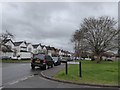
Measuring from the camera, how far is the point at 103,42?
167 feet

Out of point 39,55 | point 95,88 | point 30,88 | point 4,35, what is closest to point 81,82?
point 95,88

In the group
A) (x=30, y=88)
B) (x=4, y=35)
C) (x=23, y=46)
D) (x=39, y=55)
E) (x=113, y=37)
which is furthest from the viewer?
(x=23, y=46)

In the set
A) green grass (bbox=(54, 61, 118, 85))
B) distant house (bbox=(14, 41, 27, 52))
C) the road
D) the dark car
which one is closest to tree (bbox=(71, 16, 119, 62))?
the dark car

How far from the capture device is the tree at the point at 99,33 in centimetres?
4944

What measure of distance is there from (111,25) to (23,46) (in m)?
79.6

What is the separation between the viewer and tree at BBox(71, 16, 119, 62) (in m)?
49.4

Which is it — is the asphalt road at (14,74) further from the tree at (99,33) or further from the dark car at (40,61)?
the tree at (99,33)

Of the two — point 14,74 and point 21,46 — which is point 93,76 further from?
point 21,46

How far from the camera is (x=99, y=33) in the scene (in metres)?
50.2

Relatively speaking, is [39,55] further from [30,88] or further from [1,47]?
[1,47]

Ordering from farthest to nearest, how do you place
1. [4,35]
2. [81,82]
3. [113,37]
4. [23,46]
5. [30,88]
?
[23,46], [4,35], [113,37], [81,82], [30,88]

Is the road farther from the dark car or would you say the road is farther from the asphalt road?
the dark car

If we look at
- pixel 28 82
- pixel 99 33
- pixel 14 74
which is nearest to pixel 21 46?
pixel 99 33

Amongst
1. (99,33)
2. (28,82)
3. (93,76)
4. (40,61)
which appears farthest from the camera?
(99,33)
